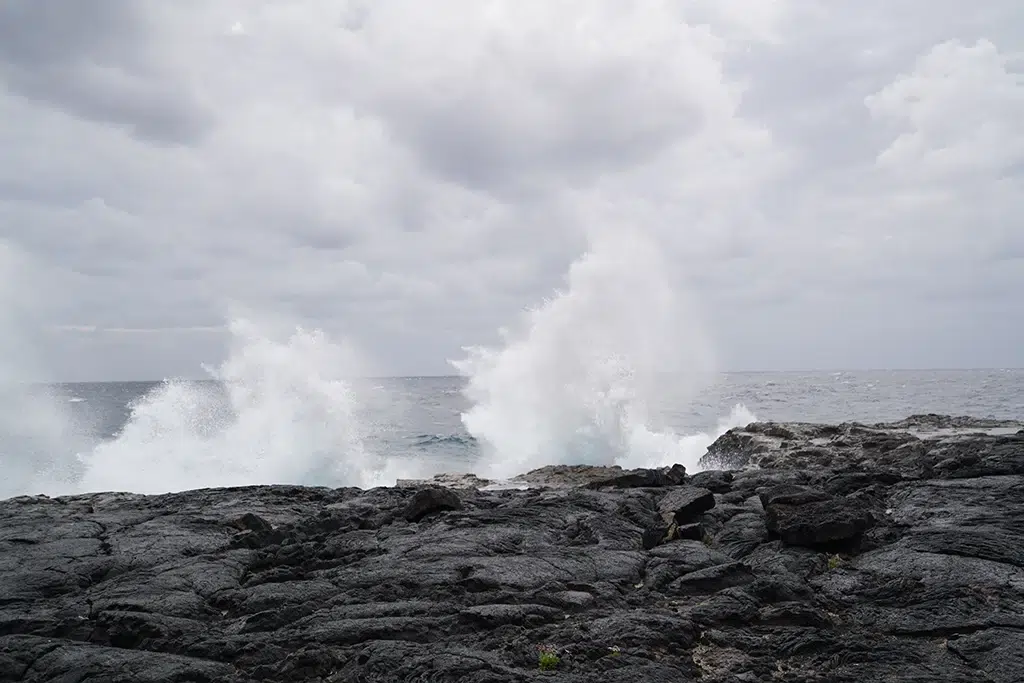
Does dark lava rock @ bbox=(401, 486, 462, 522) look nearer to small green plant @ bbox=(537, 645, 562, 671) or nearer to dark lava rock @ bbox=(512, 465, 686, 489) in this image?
dark lava rock @ bbox=(512, 465, 686, 489)

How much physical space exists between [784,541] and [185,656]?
8.18 meters

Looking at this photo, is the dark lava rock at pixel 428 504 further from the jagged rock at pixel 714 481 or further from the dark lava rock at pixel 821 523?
the dark lava rock at pixel 821 523

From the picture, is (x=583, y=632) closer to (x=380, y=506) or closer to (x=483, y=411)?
(x=380, y=506)

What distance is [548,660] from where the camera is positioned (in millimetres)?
6871

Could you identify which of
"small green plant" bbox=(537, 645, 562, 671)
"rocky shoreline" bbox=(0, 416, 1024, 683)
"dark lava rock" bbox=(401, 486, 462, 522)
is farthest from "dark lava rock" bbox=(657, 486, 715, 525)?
"small green plant" bbox=(537, 645, 562, 671)

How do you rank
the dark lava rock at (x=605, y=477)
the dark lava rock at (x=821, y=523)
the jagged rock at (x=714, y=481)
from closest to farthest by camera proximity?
the dark lava rock at (x=821, y=523) → the jagged rock at (x=714, y=481) → the dark lava rock at (x=605, y=477)

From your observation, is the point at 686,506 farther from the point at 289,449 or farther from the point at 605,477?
the point at 289,449

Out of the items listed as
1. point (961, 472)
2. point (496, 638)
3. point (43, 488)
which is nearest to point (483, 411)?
point (43, 488)

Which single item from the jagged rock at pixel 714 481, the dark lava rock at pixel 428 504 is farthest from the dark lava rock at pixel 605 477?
the dark lava rock at pixel 428 504

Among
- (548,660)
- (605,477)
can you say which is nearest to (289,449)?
(605,477)

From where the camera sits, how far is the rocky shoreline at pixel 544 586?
6961mm

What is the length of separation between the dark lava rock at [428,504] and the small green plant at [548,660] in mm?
6248

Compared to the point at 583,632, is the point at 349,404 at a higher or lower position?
higher

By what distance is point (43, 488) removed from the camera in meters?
30.6
